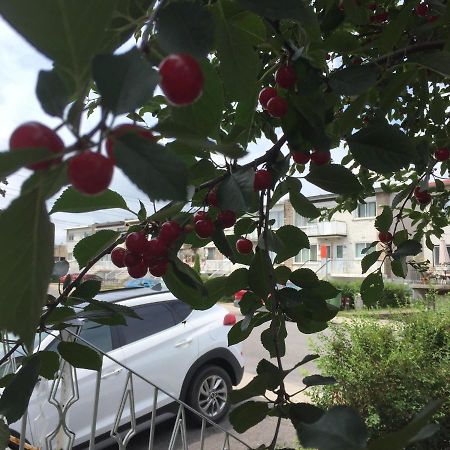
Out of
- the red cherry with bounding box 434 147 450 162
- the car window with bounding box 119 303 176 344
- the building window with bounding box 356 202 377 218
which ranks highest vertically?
the building window with bounding box 356 202 377 218

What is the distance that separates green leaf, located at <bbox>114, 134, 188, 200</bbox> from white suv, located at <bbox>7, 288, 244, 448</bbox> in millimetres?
3274

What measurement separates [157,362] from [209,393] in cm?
79

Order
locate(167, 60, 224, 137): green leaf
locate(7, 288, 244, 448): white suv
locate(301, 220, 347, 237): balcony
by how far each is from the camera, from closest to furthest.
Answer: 1. locate(167, 60, 224, 137): green leaf
2. locate(7, 288, 244, 448): white suv
3. locate(301, 220, 347, 237): balcony

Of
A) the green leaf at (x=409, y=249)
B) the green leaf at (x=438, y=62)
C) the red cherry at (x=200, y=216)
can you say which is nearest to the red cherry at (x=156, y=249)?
the red cherry at (x=200, y=216)

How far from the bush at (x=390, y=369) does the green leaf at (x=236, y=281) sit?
246cm

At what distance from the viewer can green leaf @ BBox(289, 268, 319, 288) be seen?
937 mm

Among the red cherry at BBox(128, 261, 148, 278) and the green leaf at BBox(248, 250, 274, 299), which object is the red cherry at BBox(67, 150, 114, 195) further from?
the green leaf at BBox(248, 250, 274, 299)

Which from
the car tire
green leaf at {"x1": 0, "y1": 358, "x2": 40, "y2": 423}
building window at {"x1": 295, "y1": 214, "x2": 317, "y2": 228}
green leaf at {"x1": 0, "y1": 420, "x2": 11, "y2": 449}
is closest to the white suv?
the car tire

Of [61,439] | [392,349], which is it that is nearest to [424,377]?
[392,349]

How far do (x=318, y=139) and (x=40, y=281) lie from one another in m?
0.45

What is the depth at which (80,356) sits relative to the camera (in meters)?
1.00

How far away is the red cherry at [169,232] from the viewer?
74cm

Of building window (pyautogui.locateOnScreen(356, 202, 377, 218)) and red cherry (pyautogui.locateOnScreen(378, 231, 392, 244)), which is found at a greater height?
building window (pyautogui.locateOnScreen(356, 202, 377, 218))

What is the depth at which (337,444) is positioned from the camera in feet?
1.39
